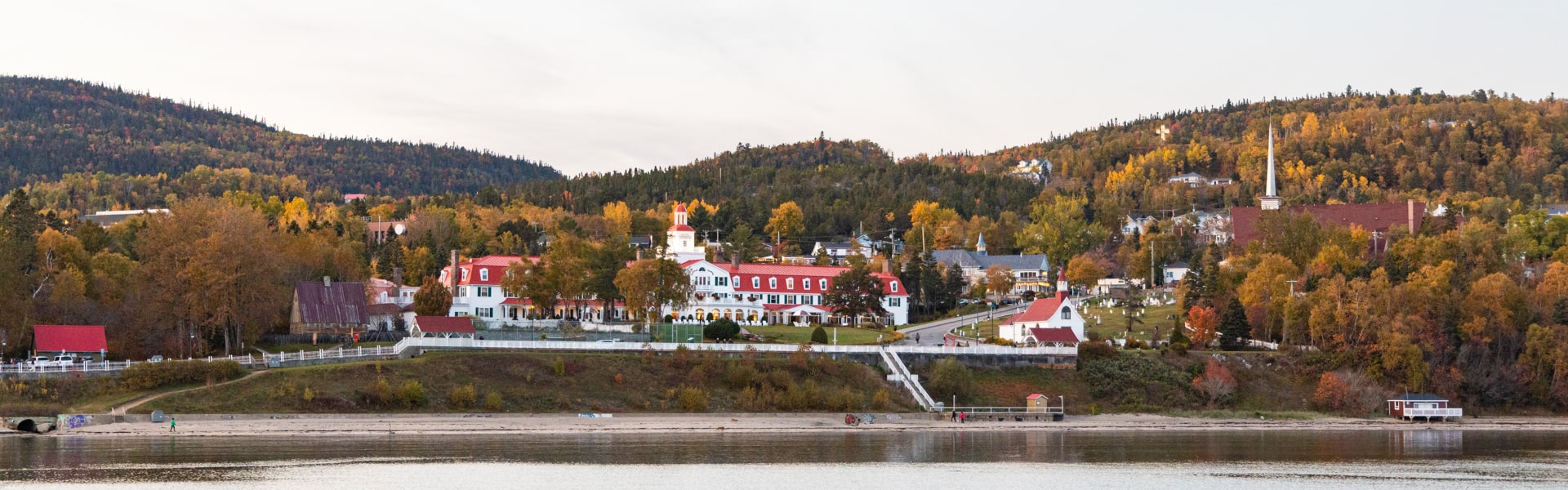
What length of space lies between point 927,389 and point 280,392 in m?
31.0

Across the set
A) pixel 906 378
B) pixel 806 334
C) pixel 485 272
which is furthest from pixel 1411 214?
pixel 485 272

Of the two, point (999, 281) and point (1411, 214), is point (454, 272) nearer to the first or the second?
point (999, 281)

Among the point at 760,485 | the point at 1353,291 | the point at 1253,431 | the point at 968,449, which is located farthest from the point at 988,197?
the point at 760,485

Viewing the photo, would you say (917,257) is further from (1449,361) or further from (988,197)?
(988,197)

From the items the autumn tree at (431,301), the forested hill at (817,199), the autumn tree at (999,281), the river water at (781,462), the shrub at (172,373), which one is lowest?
the river water at (781,462)

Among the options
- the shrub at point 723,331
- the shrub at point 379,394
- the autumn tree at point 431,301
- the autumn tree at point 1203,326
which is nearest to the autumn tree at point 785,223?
the autumn tree at point 431,301

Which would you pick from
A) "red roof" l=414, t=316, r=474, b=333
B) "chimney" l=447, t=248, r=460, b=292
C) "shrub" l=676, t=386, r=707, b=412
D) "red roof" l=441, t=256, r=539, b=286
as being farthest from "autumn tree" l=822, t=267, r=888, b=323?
"shrub" l=676, t=386, r=707, b=412

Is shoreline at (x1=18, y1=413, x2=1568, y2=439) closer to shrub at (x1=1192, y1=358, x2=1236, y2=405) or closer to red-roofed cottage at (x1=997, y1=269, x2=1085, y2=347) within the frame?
shrub at (x1=1192, y1=358, x2=1236, y2=405)

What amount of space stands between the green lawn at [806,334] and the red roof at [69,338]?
34.0m

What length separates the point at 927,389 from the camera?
79.2 meters

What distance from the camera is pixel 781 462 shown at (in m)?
57.4

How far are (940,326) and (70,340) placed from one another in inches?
2101

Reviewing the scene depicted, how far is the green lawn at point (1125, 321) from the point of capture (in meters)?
97.2

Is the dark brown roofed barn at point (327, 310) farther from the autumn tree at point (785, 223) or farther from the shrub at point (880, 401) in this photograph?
the autumn tree at point (785, 223)
